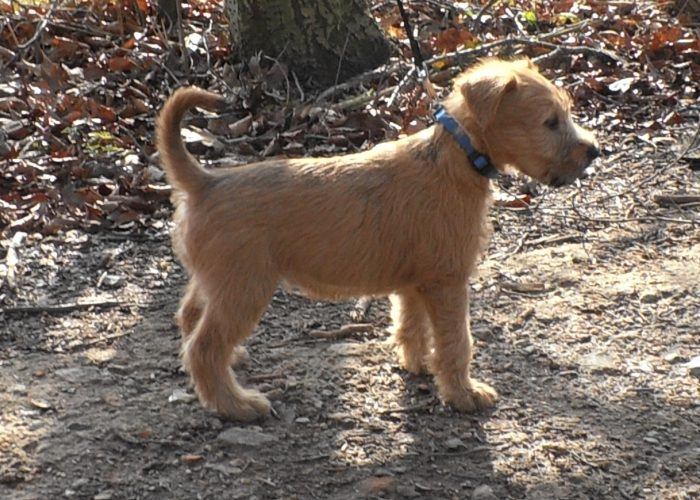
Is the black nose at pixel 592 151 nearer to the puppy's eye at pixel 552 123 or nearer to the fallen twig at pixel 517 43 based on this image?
the puppy's eye at pixel 552 123

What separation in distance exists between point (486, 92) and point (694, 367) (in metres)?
1.65

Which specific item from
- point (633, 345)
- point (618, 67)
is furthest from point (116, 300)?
point (618, 67)

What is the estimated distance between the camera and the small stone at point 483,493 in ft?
14.3

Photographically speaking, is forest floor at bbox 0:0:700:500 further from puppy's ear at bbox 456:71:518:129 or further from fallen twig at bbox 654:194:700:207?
puppy's ear at bbox 456:71:518:129

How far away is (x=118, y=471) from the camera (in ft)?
14.7

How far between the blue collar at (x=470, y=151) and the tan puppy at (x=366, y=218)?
0.9 inches

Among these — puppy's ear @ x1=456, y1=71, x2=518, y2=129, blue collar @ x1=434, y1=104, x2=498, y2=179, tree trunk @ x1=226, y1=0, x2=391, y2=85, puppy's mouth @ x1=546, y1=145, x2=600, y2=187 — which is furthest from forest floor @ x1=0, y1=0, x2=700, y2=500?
tree trunk @ x1=226, y1=0, x2=391, y2=85

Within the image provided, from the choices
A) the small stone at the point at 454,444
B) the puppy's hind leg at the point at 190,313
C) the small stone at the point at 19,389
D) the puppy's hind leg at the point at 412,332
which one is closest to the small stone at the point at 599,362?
the puppy's hind leg at the point at 412,332

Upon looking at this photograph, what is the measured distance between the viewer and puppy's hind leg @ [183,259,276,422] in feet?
15.1

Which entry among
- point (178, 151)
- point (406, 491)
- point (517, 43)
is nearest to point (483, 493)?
point (406, 491)

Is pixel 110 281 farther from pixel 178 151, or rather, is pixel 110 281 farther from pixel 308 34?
pixel 308 34

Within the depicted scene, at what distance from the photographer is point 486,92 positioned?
4.68 m

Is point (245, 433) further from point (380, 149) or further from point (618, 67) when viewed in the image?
point (618, 67)

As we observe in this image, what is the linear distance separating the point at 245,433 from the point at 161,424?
1.22ft
